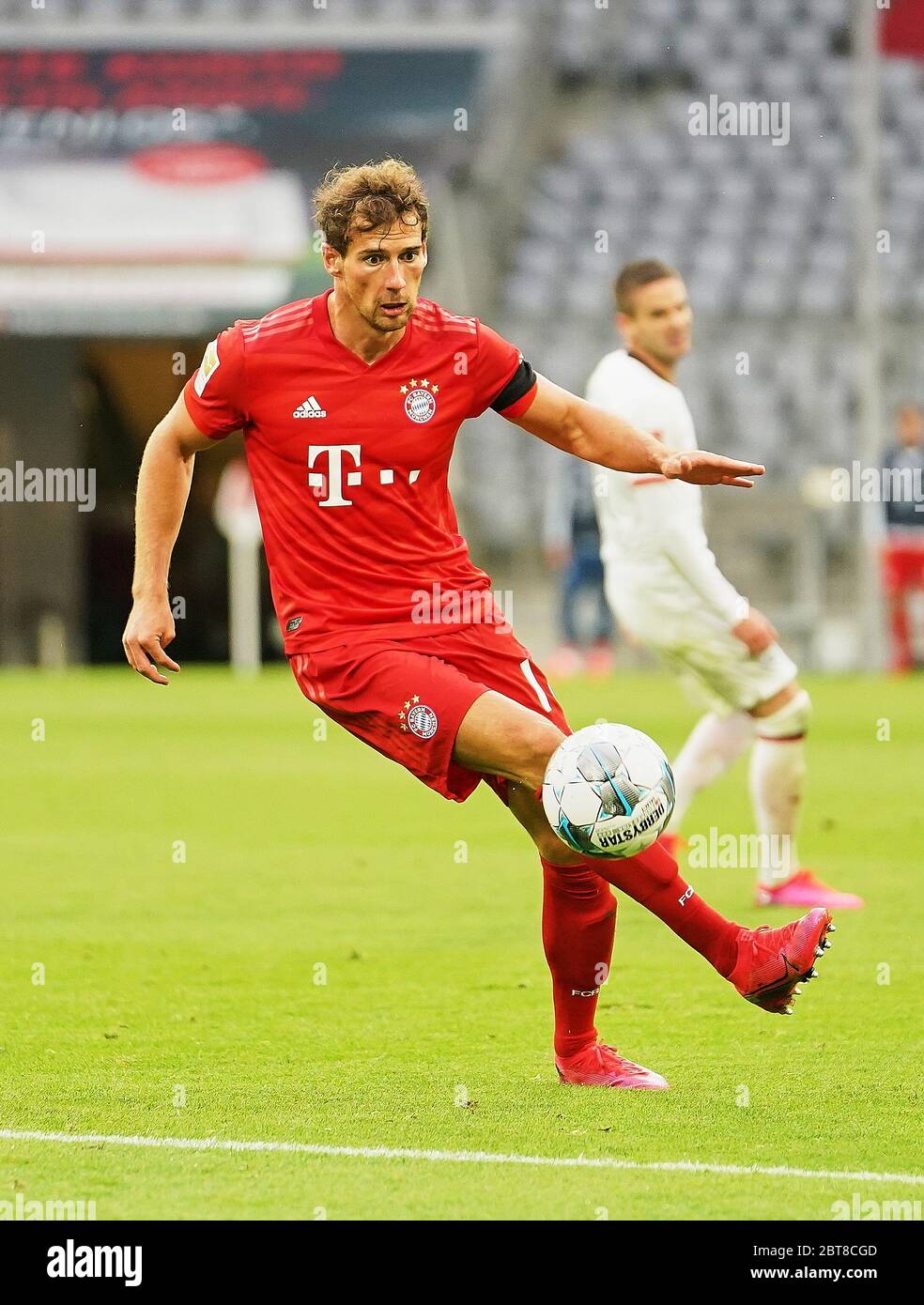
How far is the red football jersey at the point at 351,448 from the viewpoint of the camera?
5031 mm

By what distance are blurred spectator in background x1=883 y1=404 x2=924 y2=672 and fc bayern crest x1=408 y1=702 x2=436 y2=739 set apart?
559 inches

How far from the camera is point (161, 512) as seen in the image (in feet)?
16.8

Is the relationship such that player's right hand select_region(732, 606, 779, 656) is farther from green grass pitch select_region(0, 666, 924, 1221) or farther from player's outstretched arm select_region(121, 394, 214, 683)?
player's outstretched arm select_region(121, 394, 214, 683)

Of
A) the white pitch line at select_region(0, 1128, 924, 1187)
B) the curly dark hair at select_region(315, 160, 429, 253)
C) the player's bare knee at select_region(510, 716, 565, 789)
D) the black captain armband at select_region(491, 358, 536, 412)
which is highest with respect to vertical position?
the curly dark hair at select_region(315, 160, 429, 253)

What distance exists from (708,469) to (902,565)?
14.8m

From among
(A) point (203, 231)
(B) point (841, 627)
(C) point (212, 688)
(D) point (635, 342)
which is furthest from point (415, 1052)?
(A) point (203, 231)

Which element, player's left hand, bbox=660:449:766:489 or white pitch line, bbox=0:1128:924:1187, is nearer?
white pitch line, bbox=0:1128:924:1187

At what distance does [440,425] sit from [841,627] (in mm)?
17879

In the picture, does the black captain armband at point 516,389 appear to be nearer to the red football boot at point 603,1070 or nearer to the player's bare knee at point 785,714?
the red football boot at point 603,1070

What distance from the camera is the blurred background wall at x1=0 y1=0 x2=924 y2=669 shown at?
2408cm

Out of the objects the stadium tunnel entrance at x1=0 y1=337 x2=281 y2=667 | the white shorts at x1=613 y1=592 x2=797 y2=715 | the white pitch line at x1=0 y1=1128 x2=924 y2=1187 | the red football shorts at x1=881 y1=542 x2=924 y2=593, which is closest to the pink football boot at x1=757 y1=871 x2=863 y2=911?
the white shorts at x1=613 y1=592 x2=797 y2=715

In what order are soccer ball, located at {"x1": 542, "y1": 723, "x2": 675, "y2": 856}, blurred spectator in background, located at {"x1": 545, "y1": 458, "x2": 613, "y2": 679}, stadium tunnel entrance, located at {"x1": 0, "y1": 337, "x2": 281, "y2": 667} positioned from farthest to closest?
stadium tunnel entrance, located at {"x1": 0, "y1": 337, "x2": 281, "y2": 667} → blurred spectator in background, located at {"x1": 545, "y1": 458, "x2": 613, "y2": 679} → soccer ball, located at {"x1": 542, "y1": 723, "x2": 675, "y2": 856}

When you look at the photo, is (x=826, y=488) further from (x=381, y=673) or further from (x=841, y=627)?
(x=381, y=673)

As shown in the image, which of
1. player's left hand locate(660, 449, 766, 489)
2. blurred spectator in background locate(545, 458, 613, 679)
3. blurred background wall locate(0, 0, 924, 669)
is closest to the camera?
player's left hand locate(660, 449, 766, 489)
